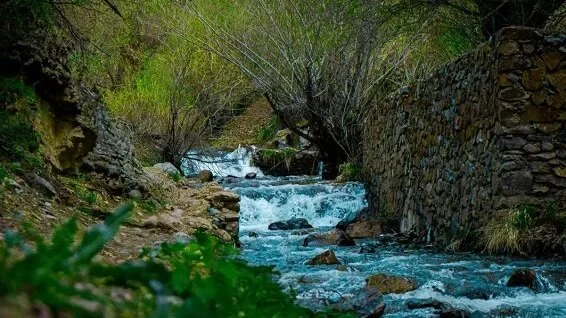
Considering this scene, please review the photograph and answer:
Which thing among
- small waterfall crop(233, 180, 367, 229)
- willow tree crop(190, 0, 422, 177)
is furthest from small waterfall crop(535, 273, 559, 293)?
willow tree crop(190, 0, 422, 177)

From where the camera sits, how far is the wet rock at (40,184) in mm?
5300

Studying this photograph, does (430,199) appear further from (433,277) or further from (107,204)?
(107,204)

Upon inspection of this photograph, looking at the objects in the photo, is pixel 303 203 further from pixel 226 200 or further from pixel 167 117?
pixel 167 117

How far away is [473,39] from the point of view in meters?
10.2

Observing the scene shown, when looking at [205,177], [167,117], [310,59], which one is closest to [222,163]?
[167,117]

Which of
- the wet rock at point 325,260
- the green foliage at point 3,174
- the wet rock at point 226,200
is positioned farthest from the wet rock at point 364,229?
the green foliage at point 3,174

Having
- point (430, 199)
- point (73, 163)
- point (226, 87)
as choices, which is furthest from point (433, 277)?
point (226, 87)

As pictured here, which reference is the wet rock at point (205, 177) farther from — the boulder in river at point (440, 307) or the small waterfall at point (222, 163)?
the boulder in river at point (440, 307)

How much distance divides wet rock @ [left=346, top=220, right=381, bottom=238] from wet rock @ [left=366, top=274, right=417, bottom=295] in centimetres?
435

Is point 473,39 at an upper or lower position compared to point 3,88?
upper

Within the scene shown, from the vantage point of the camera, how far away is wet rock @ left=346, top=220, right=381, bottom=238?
1017 cm

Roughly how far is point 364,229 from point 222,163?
1036cm

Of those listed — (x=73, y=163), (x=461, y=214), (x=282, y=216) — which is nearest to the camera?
(x=73, y=163)

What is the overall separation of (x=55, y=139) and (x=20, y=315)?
591 cm
